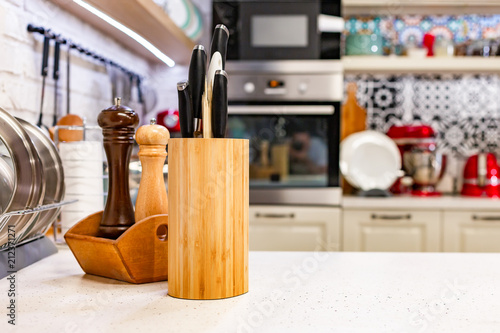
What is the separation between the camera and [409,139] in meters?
2.46

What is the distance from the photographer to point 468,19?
108 inches

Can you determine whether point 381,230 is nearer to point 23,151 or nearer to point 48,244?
point 48,244

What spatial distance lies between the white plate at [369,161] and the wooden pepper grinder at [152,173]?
5.72 feet

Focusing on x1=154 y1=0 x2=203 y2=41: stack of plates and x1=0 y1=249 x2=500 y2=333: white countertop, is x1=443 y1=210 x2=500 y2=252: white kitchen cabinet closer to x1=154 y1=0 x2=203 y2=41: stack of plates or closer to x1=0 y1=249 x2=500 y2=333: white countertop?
x1=0 y1=249 x2=500 y2=333: white countertop

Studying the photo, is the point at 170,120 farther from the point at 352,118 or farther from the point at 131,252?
the point at 131,252

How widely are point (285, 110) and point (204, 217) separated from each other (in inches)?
65.8

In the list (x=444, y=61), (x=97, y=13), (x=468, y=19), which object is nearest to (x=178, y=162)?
(x=97, y=13)

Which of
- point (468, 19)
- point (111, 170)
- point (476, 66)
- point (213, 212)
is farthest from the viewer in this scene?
point (468, 19)

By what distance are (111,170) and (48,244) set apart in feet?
0.94

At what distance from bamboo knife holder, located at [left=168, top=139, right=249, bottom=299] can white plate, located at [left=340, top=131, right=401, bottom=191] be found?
6.00 ft

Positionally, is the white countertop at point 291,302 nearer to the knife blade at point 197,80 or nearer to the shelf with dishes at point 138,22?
the knife blade at point 197,80

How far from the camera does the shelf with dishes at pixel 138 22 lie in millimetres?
1445

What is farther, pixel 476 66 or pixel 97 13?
pixel 476 66

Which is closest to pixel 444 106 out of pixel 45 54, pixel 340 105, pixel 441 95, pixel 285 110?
pixel 441 95
